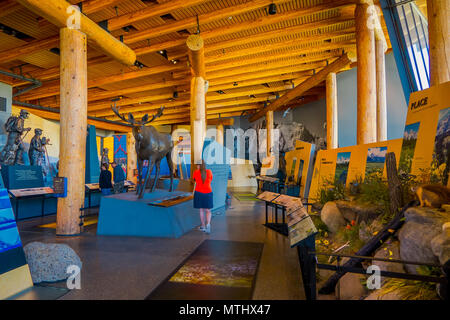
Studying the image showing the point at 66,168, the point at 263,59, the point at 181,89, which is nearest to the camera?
the point at 66,168

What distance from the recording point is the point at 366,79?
17.7 feet

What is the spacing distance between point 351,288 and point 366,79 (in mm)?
4393

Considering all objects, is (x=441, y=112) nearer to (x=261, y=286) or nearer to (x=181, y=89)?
(x=261, y=286)

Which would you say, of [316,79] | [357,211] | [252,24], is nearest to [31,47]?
[252,24]

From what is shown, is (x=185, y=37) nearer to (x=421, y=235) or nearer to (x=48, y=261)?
(x=48, y=261)

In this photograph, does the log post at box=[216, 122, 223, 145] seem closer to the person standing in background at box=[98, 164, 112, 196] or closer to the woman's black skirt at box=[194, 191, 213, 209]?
the person standing in background at box=[98, 164, 112, 196]

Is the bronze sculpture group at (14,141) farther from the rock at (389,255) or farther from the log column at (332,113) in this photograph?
the log column at (332,113)

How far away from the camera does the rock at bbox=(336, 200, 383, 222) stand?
308cm

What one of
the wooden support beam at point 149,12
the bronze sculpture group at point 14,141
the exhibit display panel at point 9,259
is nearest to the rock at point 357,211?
the exhibit display panel at point 9,259

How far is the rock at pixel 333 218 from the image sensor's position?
360cm

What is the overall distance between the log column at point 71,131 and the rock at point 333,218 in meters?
4.25

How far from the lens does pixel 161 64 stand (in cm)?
868
